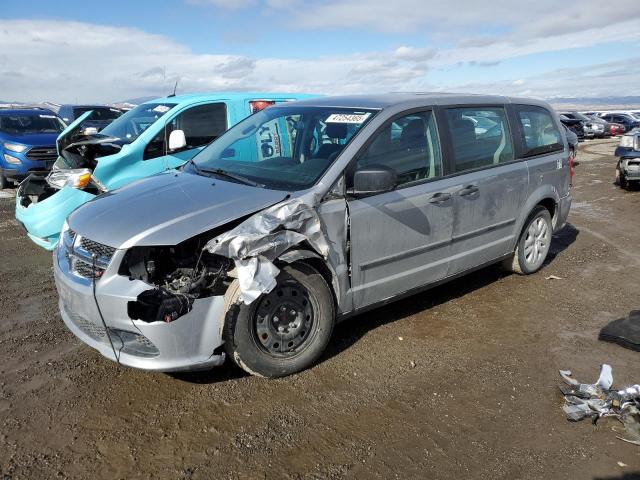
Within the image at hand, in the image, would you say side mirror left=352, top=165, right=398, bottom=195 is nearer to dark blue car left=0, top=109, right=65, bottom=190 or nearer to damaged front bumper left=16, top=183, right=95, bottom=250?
damaged front bumper left=16, top=183, right=95, bottom=250

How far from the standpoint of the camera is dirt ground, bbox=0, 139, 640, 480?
273 centimetres

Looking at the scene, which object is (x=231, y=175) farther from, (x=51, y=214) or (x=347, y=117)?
(x=51, y=214)

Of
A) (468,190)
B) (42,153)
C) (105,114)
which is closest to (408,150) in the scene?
(468,190)

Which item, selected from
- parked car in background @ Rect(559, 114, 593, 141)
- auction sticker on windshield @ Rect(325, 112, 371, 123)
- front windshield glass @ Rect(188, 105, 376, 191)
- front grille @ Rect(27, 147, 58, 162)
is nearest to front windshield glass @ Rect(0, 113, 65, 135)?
front grille @ Rect(27, 147, 58, 162)

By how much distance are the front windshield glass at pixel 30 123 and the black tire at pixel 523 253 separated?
10.8 m

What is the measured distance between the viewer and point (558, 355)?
3914 mm

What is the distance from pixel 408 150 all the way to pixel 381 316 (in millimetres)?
1460

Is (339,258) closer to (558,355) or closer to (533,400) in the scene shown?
(533,400)

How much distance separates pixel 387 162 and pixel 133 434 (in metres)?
2.46

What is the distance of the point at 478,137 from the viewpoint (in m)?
4.61

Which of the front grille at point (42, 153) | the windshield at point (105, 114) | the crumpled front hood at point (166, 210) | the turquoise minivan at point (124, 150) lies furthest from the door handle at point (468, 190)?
the windshield at point (105, 114)

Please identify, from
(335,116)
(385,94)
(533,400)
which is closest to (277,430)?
(533,400)

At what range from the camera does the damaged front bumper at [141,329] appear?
2.99m

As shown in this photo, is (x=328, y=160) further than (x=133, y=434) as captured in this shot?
Yes
